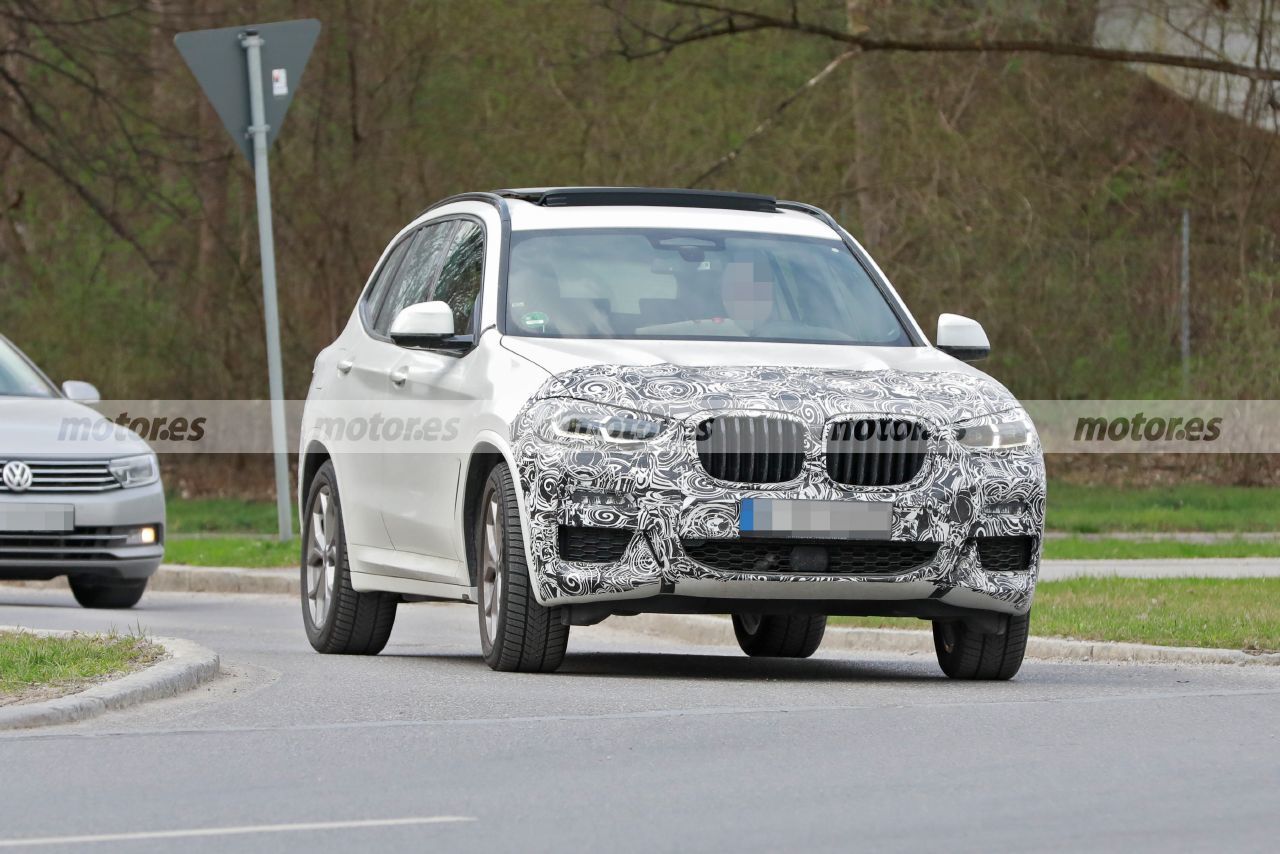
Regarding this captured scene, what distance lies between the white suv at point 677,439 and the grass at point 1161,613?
182 cm

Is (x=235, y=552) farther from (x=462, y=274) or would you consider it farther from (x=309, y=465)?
(x=462, y=274)

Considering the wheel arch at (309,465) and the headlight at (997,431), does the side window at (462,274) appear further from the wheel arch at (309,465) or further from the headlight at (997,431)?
the headlight at (997,431)

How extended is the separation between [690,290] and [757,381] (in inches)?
46.4

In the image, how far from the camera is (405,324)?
10.2 m

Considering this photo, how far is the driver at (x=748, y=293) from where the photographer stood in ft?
34.2

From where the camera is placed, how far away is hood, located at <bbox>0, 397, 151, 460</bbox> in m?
15.3

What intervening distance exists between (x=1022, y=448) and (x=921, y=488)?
0.54 m

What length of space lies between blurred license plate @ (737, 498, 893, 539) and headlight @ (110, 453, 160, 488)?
750cm

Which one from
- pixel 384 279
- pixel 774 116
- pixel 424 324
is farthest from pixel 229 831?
pixel 774 116

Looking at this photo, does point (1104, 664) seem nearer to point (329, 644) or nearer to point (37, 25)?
point (329, 644)

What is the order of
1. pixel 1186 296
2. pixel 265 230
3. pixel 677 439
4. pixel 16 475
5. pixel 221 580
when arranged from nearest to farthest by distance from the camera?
pixel 677 439
pixel 16 475
pixel 221 580
pixel 265 230
pixel 1186 296

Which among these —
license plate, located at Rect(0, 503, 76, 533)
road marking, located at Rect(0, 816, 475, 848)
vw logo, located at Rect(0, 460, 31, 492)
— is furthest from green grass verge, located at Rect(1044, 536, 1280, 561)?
road marking, located at Rect(0, 816, 475, 848)

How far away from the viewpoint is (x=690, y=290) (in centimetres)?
1052

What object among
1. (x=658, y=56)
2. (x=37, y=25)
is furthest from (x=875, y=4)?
(x=37, y=25)
